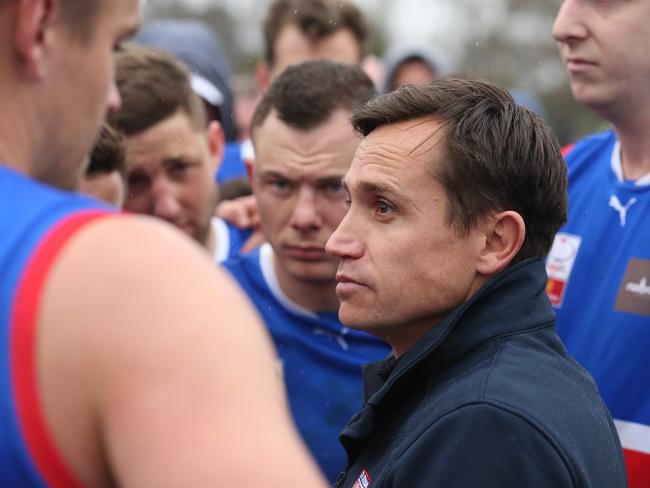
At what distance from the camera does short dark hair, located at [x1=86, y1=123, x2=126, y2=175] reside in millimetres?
3596

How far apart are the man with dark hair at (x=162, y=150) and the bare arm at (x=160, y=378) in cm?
296

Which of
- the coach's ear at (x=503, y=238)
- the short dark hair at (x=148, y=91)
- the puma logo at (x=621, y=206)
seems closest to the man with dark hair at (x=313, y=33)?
the short dark hair at (x=148, y=91)

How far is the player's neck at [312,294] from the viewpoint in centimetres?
376

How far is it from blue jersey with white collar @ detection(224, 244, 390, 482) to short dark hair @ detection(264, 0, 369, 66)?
313 centimetres

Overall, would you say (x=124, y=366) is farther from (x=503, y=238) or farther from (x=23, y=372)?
(x=503, y=238)

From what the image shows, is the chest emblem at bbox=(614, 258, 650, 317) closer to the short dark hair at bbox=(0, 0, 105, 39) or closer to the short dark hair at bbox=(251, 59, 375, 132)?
the short dark hair at bbox=(251, 59, 375, 132)

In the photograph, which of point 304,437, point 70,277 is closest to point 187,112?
point 304,437

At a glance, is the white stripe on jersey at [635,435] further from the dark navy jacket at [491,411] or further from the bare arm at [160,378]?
the bare arm at [160,378]

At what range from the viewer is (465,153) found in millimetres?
2500

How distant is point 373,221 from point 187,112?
2058mm

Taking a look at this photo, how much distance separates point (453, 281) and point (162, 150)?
2.11 m

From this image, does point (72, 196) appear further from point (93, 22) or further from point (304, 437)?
point (304, 437)

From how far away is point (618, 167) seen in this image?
3.81 m

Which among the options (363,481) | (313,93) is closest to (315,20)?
(313,93)
